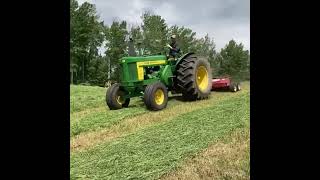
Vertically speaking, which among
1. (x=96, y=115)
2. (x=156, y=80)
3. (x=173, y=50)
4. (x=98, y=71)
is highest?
(x=98, y=71)

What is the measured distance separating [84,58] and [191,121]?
151 ft

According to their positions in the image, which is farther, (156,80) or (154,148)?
(156,80)

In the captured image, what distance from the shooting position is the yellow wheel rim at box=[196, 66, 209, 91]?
14.3 metres

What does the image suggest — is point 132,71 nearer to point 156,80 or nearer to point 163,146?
point 156,80

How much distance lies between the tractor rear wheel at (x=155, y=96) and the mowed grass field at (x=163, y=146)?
18.7 inches

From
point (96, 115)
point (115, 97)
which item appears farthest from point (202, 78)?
point (96, 115)

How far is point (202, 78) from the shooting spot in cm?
1460

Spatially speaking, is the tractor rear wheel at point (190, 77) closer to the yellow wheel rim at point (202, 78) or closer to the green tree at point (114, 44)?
the yellow wheel rim at point (202, 78)

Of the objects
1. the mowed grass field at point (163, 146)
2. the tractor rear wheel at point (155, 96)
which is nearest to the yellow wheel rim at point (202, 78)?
the tractor rear wheel at point (155, 96)

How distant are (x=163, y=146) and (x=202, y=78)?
8272 millimetres

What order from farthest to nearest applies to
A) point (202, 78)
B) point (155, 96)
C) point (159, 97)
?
point (202, 78) → point (159, 97) → point (155, 96)

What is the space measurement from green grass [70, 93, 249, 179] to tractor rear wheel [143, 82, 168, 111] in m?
2.16
